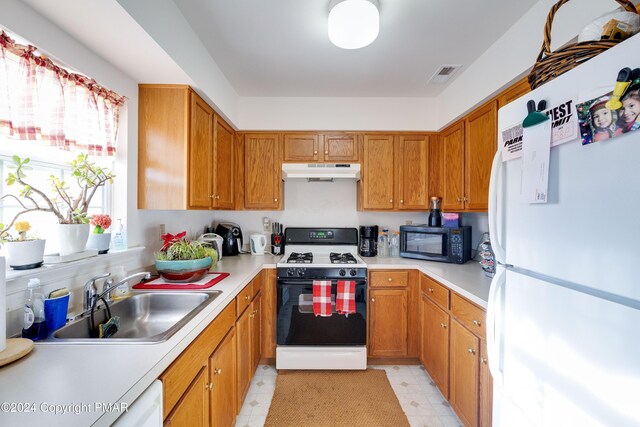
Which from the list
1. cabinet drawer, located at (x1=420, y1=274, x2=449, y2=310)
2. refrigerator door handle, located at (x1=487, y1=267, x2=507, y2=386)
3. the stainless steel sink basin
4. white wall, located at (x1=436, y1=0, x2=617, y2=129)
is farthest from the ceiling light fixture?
cabinet drawer, located at (x1=420, y1=274, x2=449, y2=310)

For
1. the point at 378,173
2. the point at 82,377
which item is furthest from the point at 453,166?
the point at 82,377

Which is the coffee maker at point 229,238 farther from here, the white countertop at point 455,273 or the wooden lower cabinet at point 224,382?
the white countertop at point 455,273

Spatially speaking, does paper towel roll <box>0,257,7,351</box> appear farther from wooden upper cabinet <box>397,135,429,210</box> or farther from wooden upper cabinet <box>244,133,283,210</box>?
wooden upper cabinet <box>397,135,429,210</box>

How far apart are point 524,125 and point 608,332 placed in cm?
63

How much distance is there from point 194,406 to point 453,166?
246 cm

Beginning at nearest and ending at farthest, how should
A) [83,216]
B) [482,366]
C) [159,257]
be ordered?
[83,216] → [482,366] → [159,257]

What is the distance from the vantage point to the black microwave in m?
2.28

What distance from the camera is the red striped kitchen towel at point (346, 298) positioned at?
220 cm

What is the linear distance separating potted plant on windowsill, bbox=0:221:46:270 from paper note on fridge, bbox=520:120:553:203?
1.89 metres

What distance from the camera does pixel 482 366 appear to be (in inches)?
56.0

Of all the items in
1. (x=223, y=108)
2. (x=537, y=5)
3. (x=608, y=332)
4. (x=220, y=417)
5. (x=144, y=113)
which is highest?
(x=537, y=5)

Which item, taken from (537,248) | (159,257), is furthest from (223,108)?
(537,248)

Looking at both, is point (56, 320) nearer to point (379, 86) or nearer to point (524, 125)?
point (524, 125)

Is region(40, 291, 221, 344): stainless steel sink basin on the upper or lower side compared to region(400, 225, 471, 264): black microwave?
lower
